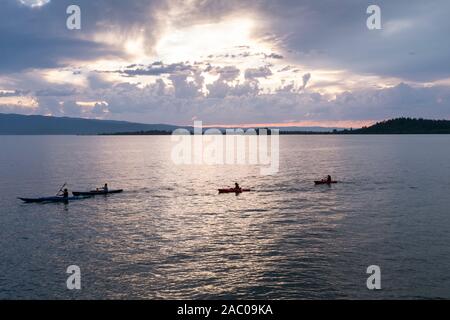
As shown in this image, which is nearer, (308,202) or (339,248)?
(339,248)

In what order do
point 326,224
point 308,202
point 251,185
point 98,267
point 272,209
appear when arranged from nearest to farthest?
point 98,267
point 326,224
point 272,209
point 308,202
point 251,185

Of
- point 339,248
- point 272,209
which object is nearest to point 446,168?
point 272,209

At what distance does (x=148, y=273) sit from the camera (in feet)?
120

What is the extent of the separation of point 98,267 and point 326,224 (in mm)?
30067

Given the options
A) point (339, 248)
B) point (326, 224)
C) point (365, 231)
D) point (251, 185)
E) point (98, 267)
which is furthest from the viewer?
point (251, 185)

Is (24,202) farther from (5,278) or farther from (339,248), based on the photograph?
(339,248)

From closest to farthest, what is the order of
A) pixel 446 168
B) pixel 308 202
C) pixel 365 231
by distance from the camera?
pixel 365 231
pixel 308 202
pixel 446 168

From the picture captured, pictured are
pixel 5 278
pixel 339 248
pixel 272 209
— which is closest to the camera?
pixel 5 278

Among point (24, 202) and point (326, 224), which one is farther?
point (24, 202)

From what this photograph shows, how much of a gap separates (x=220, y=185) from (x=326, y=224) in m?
46.2

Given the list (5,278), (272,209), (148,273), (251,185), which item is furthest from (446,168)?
(5,278)

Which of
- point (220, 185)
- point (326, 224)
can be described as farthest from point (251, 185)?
point (326, 224)

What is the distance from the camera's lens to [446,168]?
4990 inches

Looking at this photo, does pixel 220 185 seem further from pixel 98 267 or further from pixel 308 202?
pixel 98 267
